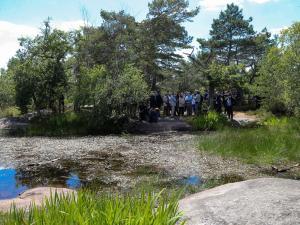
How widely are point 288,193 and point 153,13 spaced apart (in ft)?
96.5

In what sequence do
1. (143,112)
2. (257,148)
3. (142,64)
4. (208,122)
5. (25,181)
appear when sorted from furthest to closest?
(142,64) → (143,112) → (208,122) → (257,148) → (25,181)

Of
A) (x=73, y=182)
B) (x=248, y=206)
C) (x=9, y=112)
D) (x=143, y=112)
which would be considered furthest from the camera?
(x=9, y=112)

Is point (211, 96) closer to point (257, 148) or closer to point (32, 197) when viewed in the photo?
point (257, 148)

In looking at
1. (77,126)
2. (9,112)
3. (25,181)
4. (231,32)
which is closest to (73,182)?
(25,181)

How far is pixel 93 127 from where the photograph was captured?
868 inches

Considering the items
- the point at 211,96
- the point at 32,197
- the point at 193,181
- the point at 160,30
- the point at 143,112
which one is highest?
the point at 160,30

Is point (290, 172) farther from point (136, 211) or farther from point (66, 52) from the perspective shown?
point (66, 52)

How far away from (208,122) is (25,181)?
524 inches

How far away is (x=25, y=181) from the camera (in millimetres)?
10672

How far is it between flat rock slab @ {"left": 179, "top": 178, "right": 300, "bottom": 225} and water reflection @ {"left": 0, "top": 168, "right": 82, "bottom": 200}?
516 centimetres

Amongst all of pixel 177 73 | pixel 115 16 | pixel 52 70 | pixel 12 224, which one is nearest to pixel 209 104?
pixel 177 73

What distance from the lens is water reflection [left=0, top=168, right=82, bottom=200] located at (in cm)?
984

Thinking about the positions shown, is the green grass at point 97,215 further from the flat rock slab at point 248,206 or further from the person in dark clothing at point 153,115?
the person in dark clothing at point 153,115

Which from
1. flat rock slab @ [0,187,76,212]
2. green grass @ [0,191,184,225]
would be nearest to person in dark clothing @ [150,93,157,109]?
flat rock slab @ [0,187,76,212]
